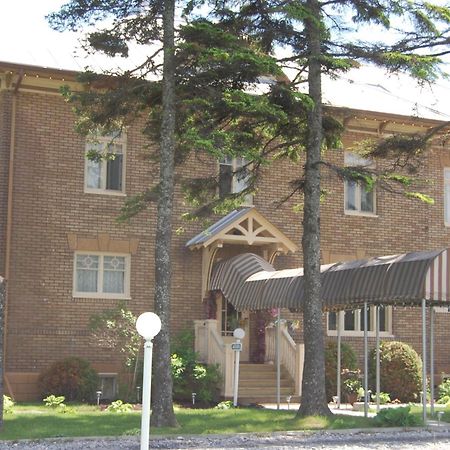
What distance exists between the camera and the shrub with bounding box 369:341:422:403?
2153 centimetres

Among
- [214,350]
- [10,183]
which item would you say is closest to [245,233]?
[214,350]

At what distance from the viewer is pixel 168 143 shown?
14266mm

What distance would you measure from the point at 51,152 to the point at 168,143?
7.04 metres

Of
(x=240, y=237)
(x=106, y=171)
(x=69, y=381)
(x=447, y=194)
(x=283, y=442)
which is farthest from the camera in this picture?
(x=447, y=194)

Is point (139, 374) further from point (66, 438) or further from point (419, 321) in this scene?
point (419, 321)

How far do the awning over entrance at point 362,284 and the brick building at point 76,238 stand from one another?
206 cm

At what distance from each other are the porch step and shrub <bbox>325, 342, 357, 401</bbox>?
3.16 ft

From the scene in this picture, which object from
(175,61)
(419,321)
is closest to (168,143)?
(175,61)

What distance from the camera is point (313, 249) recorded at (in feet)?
50.4

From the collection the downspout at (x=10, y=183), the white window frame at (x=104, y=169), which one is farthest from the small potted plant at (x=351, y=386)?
the downspout at (x=10, y=183)

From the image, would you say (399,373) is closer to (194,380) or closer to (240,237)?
(240,237)

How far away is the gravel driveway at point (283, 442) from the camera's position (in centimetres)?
1176

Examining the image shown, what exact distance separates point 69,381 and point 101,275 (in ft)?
9.65

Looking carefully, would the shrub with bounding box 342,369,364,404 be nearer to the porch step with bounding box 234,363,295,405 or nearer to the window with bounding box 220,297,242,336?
the porch step with bounding box 234,363,295,405
